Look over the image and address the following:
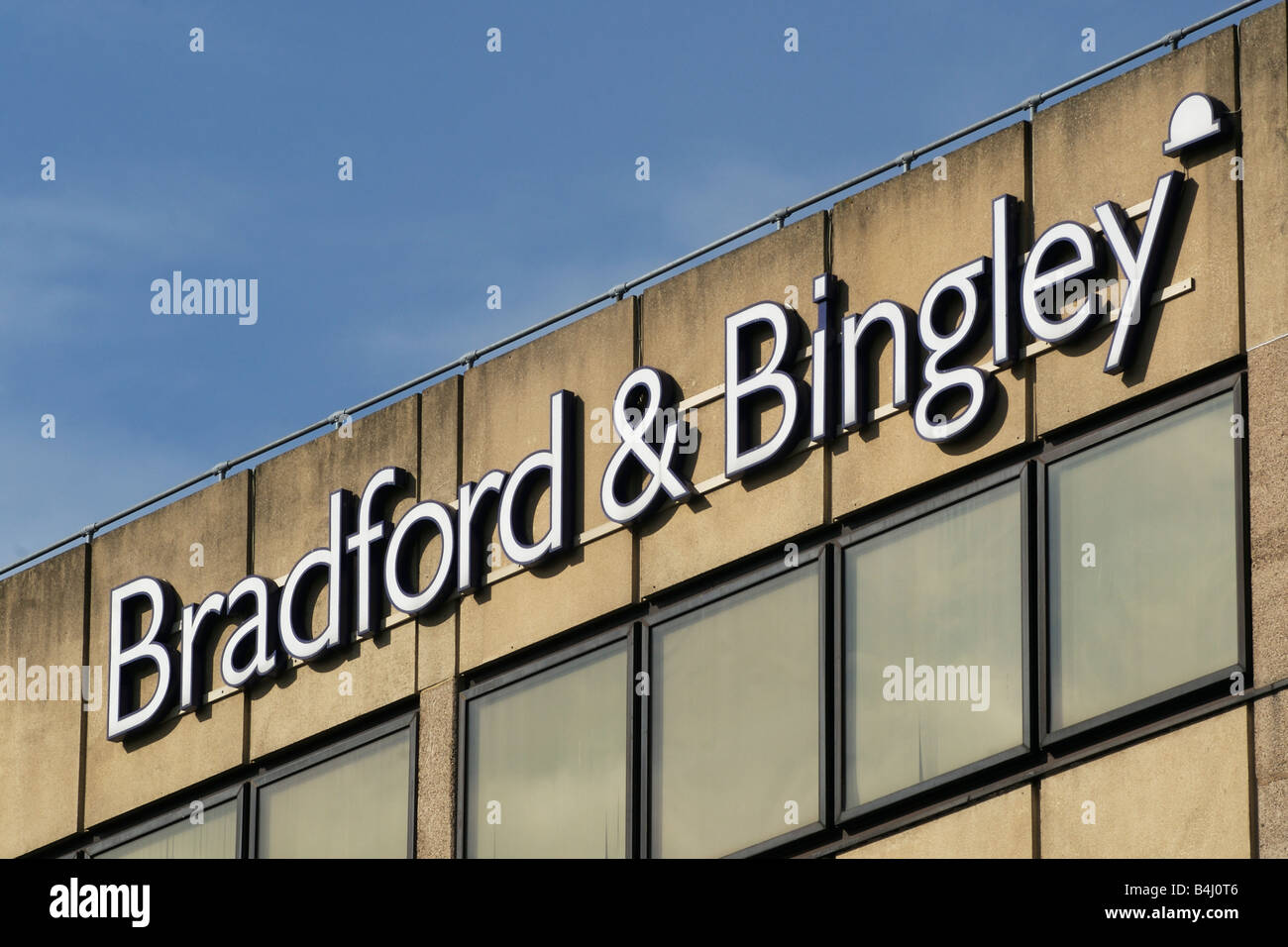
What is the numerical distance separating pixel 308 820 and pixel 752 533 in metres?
6.18

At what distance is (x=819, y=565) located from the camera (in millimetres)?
19781

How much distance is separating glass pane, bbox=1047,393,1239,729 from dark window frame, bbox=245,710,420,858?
723 centimetres

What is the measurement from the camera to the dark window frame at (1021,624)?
1812 centimetres

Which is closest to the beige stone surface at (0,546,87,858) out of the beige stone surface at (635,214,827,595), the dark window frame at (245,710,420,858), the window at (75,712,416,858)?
the window at (75,712,416,858)

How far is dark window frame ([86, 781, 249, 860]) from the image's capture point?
23.9 m

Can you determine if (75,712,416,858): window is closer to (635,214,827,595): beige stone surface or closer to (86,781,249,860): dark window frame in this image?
(86,781,249,860): dark window frame

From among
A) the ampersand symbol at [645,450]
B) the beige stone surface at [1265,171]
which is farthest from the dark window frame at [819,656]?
the beige stone surface at [1265,171]

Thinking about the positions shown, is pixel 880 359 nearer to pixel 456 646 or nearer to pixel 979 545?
pixel 979 545

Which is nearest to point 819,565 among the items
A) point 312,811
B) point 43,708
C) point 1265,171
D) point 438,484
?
point 438,484

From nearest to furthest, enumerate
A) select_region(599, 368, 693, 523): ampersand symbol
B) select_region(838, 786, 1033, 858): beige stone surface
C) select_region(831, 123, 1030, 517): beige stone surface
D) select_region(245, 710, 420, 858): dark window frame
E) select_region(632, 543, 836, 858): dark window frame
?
select_region(838, 786, 1033, 858): beige stone surface → select_region(831, 123, 1030, 517): beige stone surface → select_region(632, 543, 836, 858): dark window frame → select_region(599, 368, 693, 523): ampersand symbol → select_region(245, 710, 420, 858): dark window frame

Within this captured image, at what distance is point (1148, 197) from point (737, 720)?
5.78 m

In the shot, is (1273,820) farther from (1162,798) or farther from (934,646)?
(934,646)

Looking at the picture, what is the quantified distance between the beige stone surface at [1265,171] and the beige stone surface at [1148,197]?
0.12 metres
